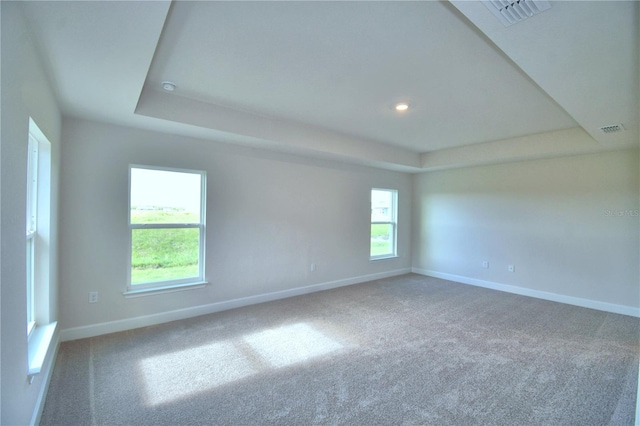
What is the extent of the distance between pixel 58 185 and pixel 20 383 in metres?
2.02

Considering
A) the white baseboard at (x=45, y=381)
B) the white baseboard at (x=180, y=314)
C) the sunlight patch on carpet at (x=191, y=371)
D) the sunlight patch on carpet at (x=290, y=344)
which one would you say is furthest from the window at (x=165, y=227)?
the sunlight patch on carpet at (x=290, y=344)

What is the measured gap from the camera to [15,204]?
1.47 m

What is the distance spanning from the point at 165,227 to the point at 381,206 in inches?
163

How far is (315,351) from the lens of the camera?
2.87 m

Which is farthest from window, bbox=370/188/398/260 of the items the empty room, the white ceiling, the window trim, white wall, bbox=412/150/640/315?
the window trim

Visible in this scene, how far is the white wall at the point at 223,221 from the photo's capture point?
10.1 ft

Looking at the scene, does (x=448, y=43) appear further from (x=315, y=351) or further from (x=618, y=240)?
(x=618, y=240)

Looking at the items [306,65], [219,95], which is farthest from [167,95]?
[306,65]

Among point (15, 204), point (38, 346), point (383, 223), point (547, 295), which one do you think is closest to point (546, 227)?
point (547, 295)

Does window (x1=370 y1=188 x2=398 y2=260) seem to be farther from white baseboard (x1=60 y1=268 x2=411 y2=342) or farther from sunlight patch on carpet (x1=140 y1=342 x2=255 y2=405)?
sunlight patch on carpet (x1=140 y1=342 x2=255 y2=405)

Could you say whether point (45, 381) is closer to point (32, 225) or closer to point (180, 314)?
point (32, 225)

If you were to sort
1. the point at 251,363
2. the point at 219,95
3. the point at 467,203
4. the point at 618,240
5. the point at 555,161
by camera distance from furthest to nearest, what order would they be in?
the point at 467,203 < the point at 555,161 < the point at 618,240 < the point at 219,95 < the point at 251,363

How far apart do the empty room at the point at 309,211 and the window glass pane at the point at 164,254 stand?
0.02 m

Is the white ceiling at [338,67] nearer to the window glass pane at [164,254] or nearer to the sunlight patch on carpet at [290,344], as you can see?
the window glass pane at [164,254]
